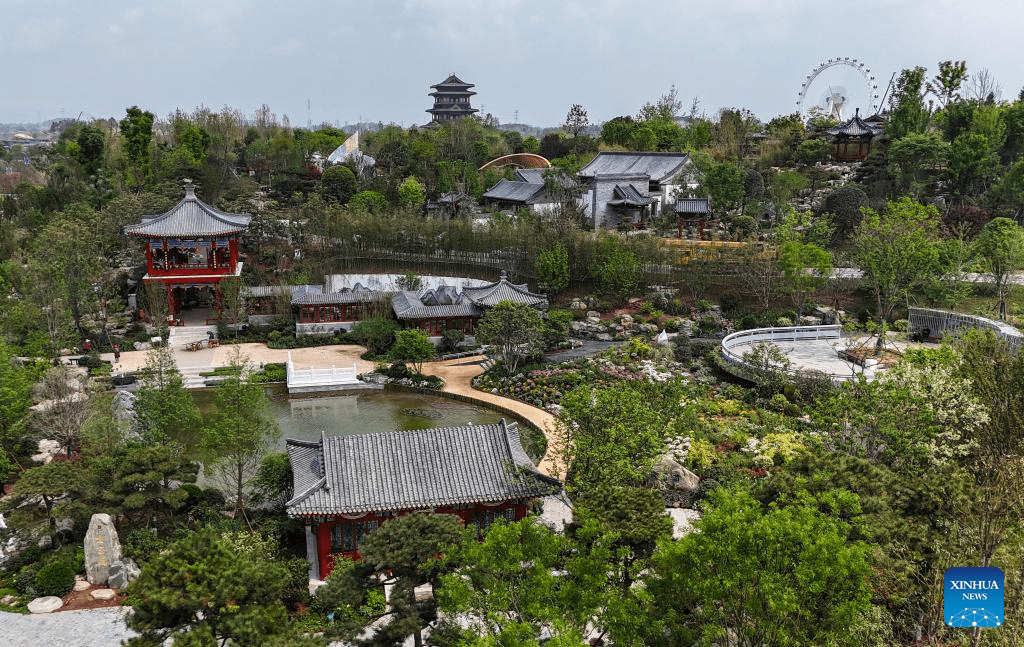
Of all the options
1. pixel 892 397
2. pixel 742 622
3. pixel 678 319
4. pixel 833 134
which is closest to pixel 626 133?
pixel 833 134

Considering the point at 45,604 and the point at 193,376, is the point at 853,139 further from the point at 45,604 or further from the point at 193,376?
the point at 45,604

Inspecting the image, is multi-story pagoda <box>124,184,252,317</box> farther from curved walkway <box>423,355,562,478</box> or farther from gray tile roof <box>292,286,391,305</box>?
curved walkway <box>423,355,562,478</box>

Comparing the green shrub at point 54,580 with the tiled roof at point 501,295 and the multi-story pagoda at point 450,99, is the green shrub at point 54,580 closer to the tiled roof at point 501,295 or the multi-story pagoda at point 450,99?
the tiled roof at point 501,295

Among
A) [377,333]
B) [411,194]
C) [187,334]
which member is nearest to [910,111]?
[411,194]

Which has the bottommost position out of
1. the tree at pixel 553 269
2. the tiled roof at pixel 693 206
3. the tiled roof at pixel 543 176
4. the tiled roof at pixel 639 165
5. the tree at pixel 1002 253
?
the tree at pixel 553 269

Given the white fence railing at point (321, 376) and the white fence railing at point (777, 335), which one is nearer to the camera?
the white fence railing at point (321, 376)

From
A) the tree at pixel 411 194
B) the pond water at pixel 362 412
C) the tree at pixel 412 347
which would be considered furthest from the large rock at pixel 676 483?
the tree at pixel 411 194

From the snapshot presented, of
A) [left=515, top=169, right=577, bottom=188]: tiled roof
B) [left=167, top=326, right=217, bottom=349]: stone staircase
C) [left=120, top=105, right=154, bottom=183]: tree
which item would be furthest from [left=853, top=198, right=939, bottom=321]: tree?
[left=120, top=105, right=154, bottom=183]: tree

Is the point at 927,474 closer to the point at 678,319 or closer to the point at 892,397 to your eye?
the point at 892,397
